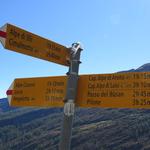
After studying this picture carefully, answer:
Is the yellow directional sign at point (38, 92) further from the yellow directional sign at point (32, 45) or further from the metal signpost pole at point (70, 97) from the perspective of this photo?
the yellow directional sign at point (32, 45)

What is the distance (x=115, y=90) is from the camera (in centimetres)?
608

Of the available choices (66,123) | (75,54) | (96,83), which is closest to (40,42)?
(75,54)

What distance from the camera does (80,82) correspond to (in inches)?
252

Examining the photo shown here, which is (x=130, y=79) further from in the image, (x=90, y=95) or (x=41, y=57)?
(x=41, y=57)

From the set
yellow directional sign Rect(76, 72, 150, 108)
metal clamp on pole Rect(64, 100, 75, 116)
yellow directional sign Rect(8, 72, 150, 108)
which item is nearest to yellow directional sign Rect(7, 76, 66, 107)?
yellow directional sign Rect(8, 72, 150, 108)

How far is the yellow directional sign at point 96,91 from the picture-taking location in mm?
5840

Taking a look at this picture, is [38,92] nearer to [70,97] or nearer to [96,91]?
[70,97]

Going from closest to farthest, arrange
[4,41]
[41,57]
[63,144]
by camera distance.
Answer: [63,144] < [4,41] < [41,57]

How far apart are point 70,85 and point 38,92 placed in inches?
39.6

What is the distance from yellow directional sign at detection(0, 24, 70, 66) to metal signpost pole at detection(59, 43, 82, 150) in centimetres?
25

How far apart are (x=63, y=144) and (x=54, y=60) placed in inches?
65.8

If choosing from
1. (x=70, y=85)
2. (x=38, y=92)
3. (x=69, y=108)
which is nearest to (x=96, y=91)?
(x=70, y=85)

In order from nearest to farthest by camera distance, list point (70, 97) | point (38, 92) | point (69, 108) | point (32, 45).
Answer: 1. point (69, 108)
2. point (70, 97)
3. point (32, 45)
4. point (38, 92)

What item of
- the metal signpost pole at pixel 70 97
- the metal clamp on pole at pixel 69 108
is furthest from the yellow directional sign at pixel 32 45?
the metal clamp on pole at pixel 69 108
